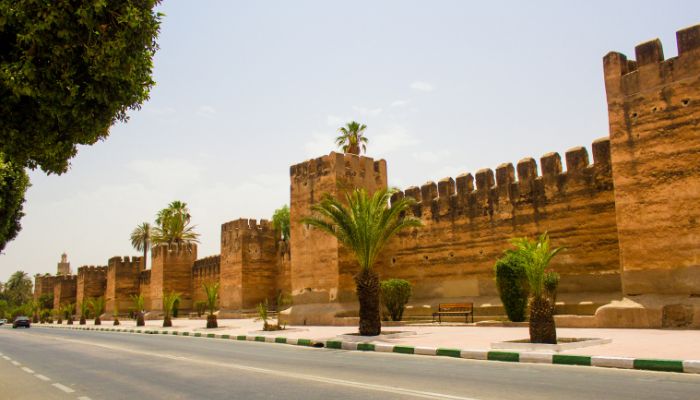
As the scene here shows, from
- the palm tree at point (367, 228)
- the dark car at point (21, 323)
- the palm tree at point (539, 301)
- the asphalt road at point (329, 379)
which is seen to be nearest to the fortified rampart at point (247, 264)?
the palm tree at point (367, 228)

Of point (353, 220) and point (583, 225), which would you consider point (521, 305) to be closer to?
point (583, 225)

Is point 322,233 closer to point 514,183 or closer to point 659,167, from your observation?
point 514,183

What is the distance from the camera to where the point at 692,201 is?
13.8 m

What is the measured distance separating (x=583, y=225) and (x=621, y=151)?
9.44 feet

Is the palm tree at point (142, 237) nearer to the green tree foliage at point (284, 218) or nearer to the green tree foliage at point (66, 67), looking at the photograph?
the green tree foliage at point (284, 218)

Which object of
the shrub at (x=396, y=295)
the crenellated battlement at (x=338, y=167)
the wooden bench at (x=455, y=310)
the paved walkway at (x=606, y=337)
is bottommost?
the paved walkway at (x=606, y=337)

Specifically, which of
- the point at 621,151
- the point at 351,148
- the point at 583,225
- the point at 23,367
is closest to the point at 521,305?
the point at 583,225

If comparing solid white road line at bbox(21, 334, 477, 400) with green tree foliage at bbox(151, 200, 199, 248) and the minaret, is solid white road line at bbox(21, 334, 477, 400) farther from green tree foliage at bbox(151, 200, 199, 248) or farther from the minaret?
the minaret

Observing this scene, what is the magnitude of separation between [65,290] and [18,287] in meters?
51.1

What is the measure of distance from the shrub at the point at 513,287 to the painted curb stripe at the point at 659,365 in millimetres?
7882

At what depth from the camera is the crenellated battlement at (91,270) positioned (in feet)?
174

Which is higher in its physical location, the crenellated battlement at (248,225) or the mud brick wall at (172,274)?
the crenellated battlement at (248,225)

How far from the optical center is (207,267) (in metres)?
40.0

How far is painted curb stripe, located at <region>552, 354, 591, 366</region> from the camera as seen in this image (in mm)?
9081
